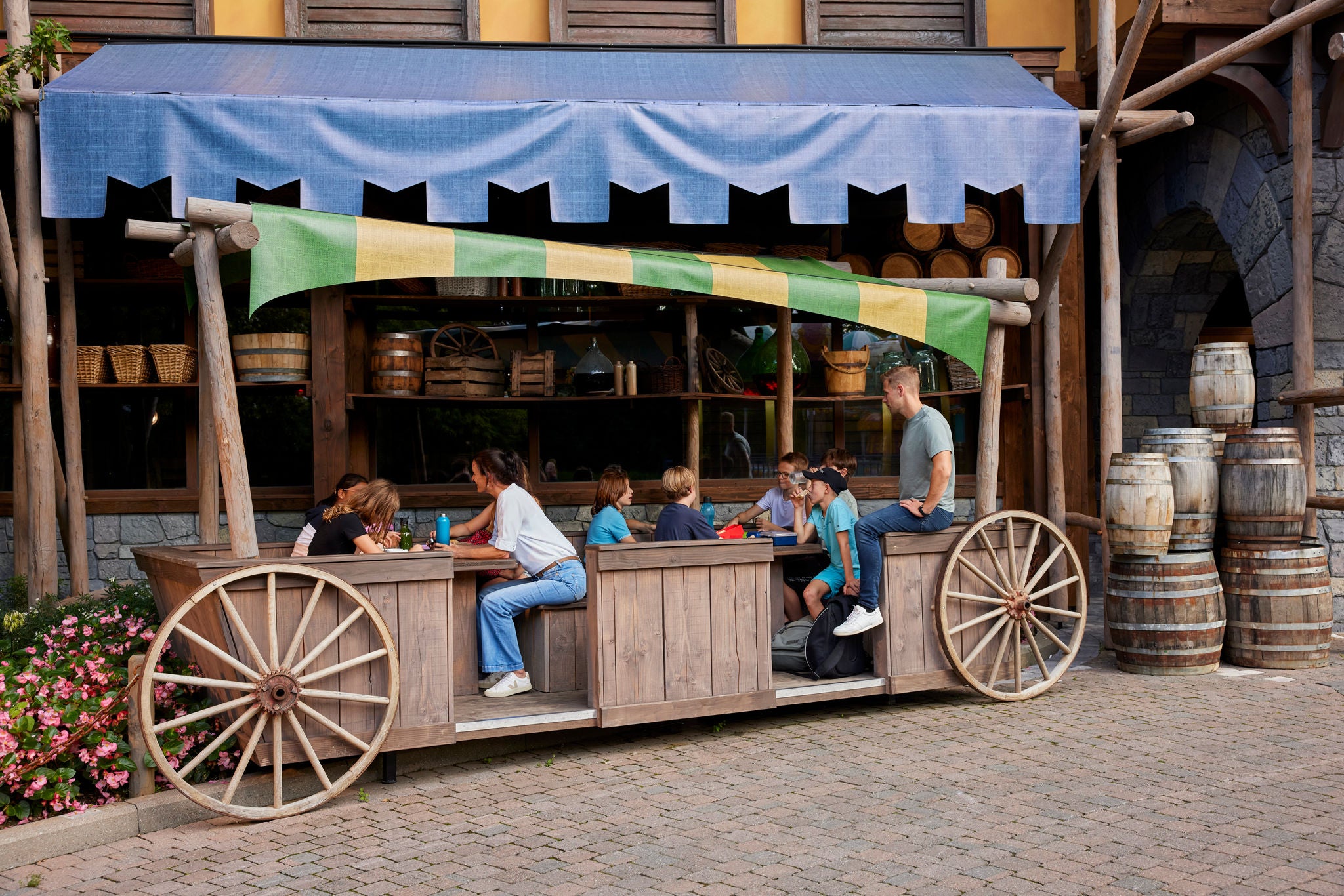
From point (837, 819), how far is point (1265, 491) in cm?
410

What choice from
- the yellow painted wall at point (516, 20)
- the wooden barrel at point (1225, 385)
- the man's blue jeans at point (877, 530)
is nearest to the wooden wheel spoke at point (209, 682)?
the man's blue jeans at point (877, 530)

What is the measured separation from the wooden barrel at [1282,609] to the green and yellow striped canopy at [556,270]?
7.49ft

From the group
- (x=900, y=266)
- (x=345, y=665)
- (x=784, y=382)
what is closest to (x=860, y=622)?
(x=345, y=665)

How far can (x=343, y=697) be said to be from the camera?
4922mm

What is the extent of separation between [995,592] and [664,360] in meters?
3.57

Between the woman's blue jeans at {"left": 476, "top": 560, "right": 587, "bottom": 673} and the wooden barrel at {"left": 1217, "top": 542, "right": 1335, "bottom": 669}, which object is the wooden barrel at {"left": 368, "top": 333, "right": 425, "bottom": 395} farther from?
the wooden barrel at {"left": 1217, "top": 542, "right": 1335, "bottom": 669}

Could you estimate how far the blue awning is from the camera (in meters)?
6.83

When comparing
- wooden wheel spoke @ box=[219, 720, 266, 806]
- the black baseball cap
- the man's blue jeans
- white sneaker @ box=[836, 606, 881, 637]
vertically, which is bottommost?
wooden wheel spoke @ box=[219, 720, 266, 806]

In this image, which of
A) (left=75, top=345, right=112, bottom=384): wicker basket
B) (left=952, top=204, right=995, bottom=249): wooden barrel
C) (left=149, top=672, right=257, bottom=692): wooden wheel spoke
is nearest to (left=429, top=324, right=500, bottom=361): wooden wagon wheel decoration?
(left=75, top=345, right=112, bottom=384): wicker basket

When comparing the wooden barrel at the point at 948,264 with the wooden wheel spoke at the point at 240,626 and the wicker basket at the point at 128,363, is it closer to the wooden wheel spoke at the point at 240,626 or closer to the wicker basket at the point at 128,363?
the wicker basket at the point at 128,363

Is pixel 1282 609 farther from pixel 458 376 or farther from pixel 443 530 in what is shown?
pixel 458 376

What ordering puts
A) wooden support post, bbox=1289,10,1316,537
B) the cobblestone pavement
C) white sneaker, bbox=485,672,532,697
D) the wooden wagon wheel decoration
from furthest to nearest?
the wooden wagon wheel decoration → wooden support post, bbox=1289,10,1316,537 → white sneaker, bbox=485,672,532,697 → the cobblestone pavement

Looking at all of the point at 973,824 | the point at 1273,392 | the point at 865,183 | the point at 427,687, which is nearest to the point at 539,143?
the point at 865,183

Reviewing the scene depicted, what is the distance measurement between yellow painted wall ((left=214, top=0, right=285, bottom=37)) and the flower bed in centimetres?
463
